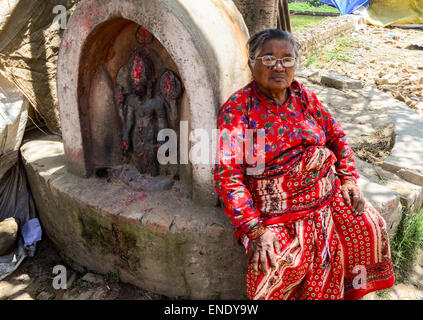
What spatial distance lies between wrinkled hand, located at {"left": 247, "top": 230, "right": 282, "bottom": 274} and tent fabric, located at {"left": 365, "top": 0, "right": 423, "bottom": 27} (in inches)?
500

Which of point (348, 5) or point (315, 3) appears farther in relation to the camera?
point (315, 3)

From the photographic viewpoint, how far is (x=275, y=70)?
5.71 feet

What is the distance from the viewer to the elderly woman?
5.59 ft

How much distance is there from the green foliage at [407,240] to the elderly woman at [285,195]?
737 mm

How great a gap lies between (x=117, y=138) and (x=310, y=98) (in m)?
1.49

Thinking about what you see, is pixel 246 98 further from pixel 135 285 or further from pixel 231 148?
pixel 135 285

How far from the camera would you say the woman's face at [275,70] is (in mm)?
1729

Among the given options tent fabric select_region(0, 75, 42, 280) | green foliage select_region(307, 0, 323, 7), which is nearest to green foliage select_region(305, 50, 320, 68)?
tent fabric select_region(0, 75, 42, 280)

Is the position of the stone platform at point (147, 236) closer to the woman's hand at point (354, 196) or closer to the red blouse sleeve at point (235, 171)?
the red blouse sleeve at point (235, 171)

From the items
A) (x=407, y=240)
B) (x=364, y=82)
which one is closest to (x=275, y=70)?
(x=407, y=240)

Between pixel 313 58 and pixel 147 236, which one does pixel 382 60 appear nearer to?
pixel 313 58

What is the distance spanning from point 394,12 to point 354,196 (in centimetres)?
1303

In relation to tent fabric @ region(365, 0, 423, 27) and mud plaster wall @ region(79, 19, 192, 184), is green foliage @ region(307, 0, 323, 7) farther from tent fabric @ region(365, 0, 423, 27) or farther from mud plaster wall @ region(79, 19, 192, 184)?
mud plaster wall @ region(79, 19, 192, 184)

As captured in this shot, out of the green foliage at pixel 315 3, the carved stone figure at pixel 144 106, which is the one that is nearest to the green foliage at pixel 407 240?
the carved stone figure at pixel 144 106
